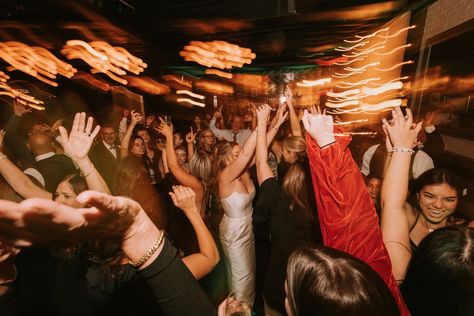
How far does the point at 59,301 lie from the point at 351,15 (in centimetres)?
409

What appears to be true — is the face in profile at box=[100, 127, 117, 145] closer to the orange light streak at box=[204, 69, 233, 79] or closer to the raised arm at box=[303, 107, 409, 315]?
the raised arm at box=[303, 107, 409, 315]

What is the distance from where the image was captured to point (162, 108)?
9812 mm

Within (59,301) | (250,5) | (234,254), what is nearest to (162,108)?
(250,5)

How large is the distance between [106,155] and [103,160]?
104 millimetres

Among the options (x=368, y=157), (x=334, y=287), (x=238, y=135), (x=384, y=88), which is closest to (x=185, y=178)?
(x=334, y=287)

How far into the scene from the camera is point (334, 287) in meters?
0.80

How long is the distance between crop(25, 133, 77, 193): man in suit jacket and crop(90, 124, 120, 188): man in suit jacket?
865 millimetres

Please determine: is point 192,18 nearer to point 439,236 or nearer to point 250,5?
point 250,5

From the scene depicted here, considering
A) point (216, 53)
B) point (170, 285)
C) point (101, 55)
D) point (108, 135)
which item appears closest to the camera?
point (170, 285)

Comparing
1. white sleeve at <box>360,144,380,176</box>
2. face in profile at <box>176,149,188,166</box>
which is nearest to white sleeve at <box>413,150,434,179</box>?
white sleeve at <box>360,144,380,176</box>

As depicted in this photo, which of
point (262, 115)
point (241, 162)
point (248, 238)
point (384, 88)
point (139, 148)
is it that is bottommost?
point (248, 238)

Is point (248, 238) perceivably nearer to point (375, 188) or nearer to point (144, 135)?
point (375, 188)

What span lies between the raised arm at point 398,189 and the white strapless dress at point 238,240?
1.48 m

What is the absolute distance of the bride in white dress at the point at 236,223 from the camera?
254 centimetres
